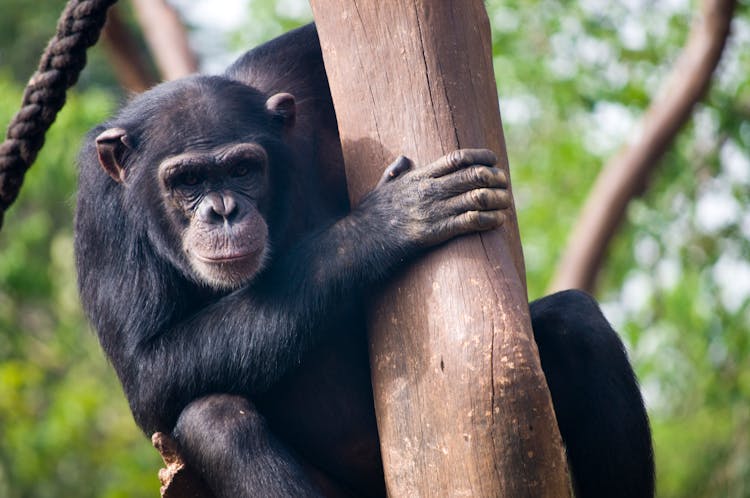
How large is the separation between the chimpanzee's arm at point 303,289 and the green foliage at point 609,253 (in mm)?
4832

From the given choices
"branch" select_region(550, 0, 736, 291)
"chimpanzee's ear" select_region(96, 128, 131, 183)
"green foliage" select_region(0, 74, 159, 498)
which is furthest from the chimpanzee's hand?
"green foliage" select_region(0, 74, 159, 498)

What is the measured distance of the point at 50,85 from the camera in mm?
3637

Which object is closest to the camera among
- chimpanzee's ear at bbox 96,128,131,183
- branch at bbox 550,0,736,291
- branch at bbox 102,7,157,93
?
chimpanzee's ear at bbox 96,128,131,183

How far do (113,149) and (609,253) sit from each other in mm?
5176

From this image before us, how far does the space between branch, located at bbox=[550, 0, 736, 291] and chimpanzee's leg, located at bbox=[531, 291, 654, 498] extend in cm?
412

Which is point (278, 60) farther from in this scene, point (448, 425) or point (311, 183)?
point (448, 425)

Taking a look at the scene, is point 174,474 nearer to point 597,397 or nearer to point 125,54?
point 597,397

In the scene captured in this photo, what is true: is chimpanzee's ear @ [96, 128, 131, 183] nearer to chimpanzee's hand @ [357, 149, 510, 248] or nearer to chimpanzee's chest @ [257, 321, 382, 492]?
chimpanzee's chest @ [257, 321, 382, 492]

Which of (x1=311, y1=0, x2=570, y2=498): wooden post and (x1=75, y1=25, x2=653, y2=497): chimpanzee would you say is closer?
(x1=311, y1=0, x2=570, y2=498): wooden post

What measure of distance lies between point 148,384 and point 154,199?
0.67 metres

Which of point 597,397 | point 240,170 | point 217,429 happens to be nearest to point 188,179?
point 240,170

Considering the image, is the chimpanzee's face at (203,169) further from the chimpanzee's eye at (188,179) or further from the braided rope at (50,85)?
the braided rope at (50,85)

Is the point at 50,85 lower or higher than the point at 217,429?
higher

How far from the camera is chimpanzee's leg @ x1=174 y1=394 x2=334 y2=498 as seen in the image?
305cm
